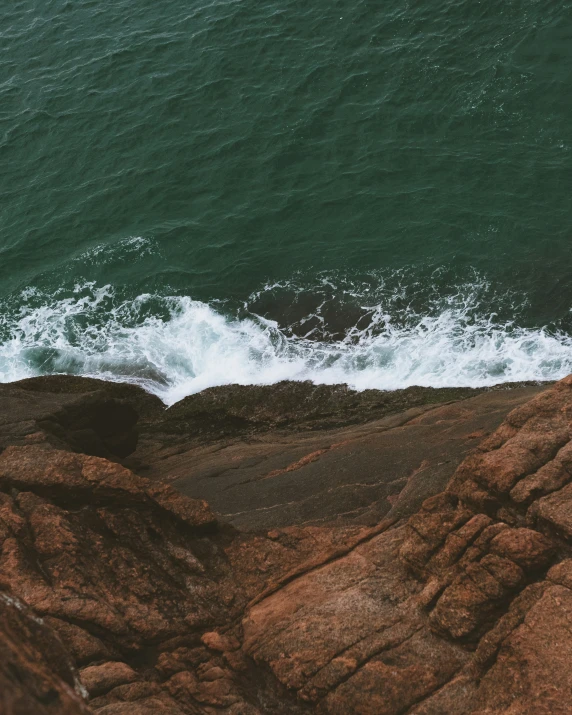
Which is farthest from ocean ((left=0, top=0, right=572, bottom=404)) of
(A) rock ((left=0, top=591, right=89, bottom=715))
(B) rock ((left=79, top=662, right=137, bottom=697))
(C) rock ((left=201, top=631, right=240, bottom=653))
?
(A) rock ((left=0, top=591, right=89, bottom=715))

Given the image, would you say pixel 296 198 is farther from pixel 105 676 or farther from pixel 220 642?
pixel 105 676

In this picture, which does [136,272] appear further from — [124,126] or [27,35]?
[27,35]

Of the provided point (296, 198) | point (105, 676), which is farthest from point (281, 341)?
point (105, 676)

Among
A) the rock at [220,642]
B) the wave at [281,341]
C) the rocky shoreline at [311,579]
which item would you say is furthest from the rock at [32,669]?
the wave at [281,341]

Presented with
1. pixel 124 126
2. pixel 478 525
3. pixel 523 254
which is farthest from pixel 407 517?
pixel 124 126

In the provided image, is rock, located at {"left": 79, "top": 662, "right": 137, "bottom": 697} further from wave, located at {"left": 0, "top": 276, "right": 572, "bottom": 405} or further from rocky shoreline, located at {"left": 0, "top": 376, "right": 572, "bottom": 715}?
wave, located at {"left": 0, "top": 276, "right": 572, "bottom": 405}

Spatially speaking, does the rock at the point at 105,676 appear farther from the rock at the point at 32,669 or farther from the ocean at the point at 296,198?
the ocean at the point at 296,198
